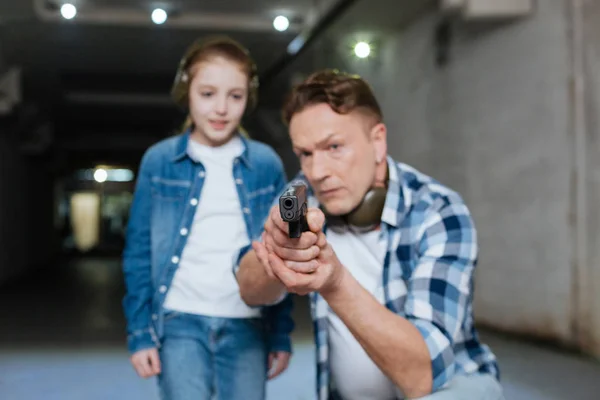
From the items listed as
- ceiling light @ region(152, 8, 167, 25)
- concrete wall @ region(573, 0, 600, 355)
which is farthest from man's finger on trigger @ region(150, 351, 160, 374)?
→ ceiling light @ region(152, 8, 167, 25)

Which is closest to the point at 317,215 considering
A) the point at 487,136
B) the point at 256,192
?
the point at 256,192

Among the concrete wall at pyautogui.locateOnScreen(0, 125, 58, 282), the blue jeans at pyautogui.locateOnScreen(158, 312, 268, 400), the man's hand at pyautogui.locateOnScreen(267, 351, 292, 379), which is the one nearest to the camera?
the blue jeans at pyautogui.locateOnScreen(158, 312, 268, 400)

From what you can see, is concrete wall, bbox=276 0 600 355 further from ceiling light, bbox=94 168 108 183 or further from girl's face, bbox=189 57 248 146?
ceiling light, bbox=94 168 108 183

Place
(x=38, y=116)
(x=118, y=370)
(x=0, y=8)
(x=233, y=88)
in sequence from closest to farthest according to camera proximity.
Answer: (x=233, y=88) < (x=118, y=370) < (x=0, y=8) < (x=38, y=116)

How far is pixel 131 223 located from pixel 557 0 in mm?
3723

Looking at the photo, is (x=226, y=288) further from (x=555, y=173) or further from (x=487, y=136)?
(x=487, y=136)

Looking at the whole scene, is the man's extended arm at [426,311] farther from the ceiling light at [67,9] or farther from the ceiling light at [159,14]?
the ceiling light at [67,9]

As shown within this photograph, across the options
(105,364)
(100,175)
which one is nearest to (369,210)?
(105,364)

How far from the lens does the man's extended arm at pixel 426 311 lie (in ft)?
3.58

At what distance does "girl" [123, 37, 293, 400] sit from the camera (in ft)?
5.08

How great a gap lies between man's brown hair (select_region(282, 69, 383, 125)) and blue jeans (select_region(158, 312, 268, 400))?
0.57 metres

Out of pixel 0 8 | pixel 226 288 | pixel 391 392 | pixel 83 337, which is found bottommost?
pixel 83 337

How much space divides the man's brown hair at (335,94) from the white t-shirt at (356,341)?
278mm

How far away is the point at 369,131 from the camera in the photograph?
1.33 m
